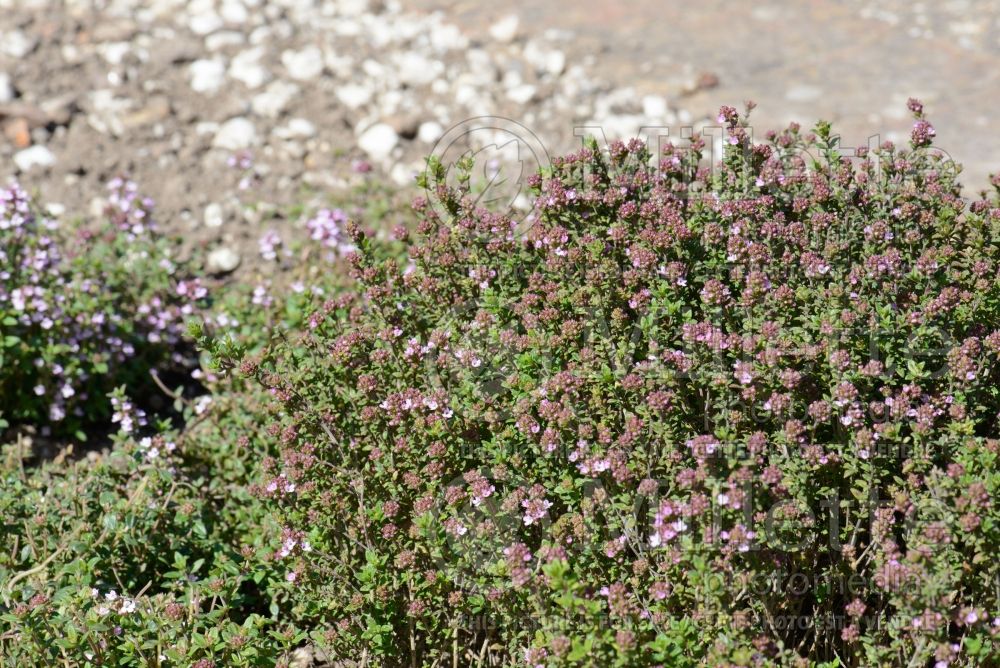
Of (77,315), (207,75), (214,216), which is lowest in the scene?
(214,216)

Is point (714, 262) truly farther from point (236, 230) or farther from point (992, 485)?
point (236, 230)

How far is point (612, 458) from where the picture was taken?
298 cm

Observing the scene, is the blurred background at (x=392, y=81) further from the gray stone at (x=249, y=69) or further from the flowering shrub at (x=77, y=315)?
the flowering shrub at (x=77, y=315)

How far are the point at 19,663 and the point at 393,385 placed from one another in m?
1.43

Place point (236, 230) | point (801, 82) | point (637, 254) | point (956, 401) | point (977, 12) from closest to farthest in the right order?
point (956, 401) < point (637, 254) < point (236, 230) < point (801, 82) < point (977, 12)

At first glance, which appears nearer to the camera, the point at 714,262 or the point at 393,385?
the point at 714,262

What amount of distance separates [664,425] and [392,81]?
4.78 m

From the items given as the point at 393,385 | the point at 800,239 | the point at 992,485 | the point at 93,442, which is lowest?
the point at 93,442

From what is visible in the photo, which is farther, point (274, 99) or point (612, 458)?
point (274, 99)

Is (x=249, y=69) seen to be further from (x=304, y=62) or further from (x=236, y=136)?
(x=236, y=136)

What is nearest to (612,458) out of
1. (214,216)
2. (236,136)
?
(214,216)

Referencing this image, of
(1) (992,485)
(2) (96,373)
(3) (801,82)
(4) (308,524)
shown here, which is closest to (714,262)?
(1) (992,485)

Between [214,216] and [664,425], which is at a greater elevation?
[664,425]

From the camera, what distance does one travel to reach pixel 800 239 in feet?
11.2
